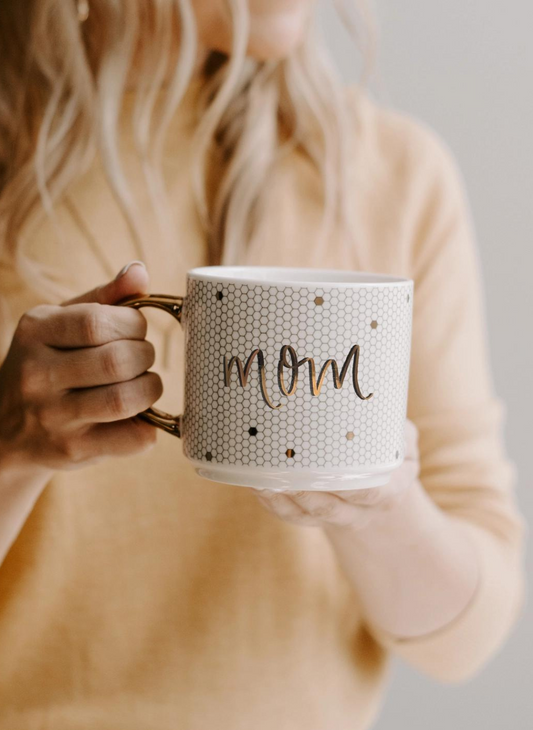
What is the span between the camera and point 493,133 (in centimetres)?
118

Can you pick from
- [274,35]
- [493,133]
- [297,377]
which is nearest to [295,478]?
[297,377]

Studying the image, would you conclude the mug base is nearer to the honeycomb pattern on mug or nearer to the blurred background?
the honeycomb pattern on mug

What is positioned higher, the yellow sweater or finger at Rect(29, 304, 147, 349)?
finger at Rect(29, 304, 147, 349)

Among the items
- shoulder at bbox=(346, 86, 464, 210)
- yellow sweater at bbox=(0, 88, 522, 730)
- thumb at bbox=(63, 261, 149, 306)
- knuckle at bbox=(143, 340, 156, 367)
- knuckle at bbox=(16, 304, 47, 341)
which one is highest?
shoulder at bbox=(346, 86, 464, 210)

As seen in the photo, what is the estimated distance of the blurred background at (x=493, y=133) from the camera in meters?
1.16

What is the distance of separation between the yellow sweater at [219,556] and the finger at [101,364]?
0.93ft

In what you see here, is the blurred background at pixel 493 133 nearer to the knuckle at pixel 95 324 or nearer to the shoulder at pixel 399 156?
the shoulder at pixel 399 156

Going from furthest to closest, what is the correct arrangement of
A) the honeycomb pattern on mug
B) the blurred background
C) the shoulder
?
the blurred background < the shoulder < the honeycomb pattern on mug

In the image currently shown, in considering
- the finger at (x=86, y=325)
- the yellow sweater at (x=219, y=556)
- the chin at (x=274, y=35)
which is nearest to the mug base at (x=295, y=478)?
the finger at (x=86, y=325)

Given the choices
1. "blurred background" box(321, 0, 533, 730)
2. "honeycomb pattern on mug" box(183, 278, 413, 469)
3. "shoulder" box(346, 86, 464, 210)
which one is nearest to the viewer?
"honeycomb pattern on mug" box(183, 278, 413, 469)

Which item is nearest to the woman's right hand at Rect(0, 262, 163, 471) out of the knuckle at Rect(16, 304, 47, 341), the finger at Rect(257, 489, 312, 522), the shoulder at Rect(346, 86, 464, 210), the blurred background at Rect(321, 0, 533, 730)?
the knuckle at Rect(16, 304, 47, 341)

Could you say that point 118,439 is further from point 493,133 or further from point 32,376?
point 493,133

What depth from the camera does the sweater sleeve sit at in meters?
0.88

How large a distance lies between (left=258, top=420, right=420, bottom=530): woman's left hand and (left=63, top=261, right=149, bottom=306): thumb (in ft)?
0.55
